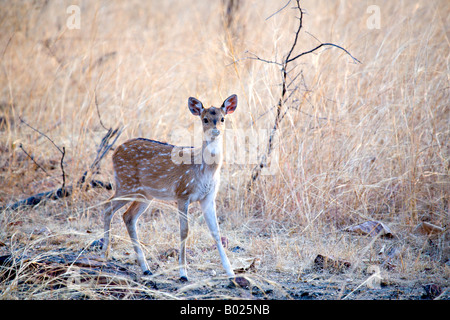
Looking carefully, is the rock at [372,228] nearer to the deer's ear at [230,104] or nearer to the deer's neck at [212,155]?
the deer's neck at [212,155]

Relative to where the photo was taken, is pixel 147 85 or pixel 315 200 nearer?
pixel 315 200

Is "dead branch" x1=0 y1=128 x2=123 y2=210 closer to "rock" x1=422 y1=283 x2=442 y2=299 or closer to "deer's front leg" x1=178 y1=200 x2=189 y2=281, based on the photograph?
"deer's front leg" x1=178 y1=200 x2=189 y2=281

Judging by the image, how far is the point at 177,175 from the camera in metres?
4.84

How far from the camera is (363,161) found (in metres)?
6.02

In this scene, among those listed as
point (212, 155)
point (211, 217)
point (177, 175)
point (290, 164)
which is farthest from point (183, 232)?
point (290, 164)

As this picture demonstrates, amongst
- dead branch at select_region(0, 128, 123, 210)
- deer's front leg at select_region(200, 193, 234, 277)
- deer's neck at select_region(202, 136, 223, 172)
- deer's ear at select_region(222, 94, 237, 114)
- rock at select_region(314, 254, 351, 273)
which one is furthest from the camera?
dead branch at select_region(0, 128, 123, 210)

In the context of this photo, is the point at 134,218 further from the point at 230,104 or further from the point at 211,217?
→ the point at 230,104

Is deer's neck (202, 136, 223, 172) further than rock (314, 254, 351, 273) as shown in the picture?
Yes

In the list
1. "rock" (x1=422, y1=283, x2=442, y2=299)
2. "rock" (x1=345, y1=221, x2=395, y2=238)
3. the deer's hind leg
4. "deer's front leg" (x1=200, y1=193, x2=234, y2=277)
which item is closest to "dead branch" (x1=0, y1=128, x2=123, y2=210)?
the deer's hind leg

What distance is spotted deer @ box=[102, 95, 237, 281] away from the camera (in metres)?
4.66

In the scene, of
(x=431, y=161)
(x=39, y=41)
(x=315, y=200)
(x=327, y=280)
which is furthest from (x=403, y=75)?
(x=39, y=41)

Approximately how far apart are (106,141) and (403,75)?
174 inches
